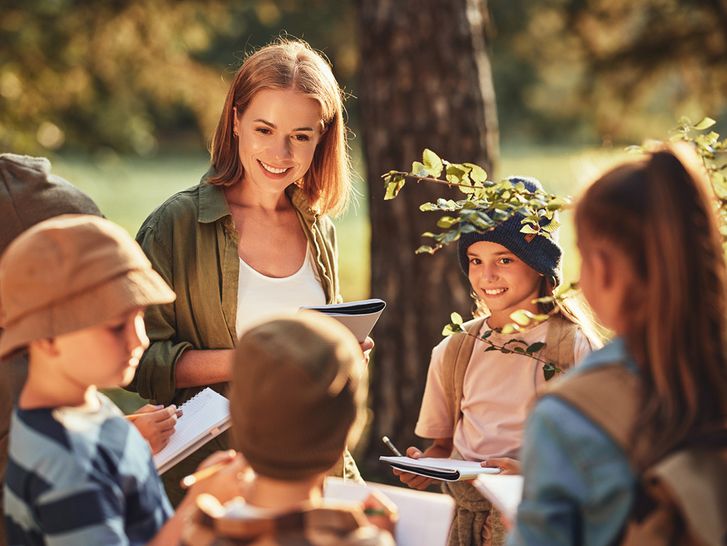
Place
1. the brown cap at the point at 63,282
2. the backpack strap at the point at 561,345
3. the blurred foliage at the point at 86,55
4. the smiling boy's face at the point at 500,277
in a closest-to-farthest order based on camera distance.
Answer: the brown cap at the point at 63,282
the backpack strap at the point at 561,345
the smiling boy's face at the point at 500,277
the blurred foliage at the point at 86,55

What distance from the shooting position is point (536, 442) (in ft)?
5.85

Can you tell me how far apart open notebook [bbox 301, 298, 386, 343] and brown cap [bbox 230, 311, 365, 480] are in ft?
3.23

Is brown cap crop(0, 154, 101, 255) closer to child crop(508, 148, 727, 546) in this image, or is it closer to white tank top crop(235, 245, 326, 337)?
white tank top crop(235, 245, 326, 337)

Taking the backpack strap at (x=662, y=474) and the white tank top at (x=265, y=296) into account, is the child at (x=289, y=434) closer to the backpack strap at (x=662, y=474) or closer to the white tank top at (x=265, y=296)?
the backpack strap at (x=662, y=474)

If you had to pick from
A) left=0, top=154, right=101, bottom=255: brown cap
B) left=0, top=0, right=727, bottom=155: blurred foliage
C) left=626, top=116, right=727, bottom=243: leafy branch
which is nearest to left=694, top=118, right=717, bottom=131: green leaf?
left=626, top=116, right=727, bottom=243: leafy branch

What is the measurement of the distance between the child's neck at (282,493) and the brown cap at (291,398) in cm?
2

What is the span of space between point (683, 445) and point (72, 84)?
9.35 metres

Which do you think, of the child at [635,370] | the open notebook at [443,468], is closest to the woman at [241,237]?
the open notebook at [443,468]

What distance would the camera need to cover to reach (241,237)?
10.9ft

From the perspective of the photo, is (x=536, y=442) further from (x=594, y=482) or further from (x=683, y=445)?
(x=683, y=445)

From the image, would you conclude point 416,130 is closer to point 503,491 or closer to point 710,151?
point 710,151

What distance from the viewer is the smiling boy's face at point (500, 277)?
10.3 feet

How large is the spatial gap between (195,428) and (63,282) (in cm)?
86

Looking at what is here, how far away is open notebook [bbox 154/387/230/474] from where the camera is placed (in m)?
2.67
